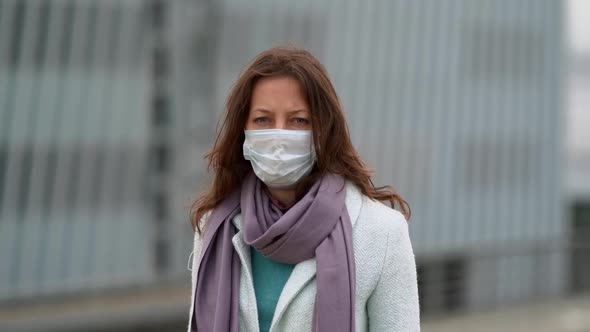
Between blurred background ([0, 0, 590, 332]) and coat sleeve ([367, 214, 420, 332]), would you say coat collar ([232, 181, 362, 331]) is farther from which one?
blurred background ([0, 0, 590, 332])

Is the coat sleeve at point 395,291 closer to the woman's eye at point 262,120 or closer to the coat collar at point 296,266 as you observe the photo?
the coat collar at point 296,266

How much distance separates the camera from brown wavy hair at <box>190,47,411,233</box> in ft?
8.58

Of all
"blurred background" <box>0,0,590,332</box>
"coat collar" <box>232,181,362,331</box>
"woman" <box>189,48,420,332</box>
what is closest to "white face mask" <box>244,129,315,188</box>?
"woman" <box>189,48,420,332</box>

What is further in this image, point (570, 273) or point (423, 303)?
point (570, 273)

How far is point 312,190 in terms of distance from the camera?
2648 mm

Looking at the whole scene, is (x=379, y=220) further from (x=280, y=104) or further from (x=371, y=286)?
(x=280, y=104)

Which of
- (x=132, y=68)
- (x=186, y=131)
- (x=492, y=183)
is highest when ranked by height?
(x=132, y=68)

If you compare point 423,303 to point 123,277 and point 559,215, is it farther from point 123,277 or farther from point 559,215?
point 123,277

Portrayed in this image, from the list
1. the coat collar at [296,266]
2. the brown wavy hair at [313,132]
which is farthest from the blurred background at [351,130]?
the coat collar at [296,266]

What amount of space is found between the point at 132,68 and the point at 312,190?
12.8m

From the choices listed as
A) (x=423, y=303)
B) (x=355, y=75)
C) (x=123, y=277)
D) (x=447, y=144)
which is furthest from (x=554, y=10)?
(x=123, y=277)

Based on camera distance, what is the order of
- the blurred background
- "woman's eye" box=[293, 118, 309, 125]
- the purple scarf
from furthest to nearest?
the blurred background, "woman's eye" box=[293, 118, 309, 125], the purple scarf

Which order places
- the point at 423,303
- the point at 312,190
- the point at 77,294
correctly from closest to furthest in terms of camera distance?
the point at 312,190, the point at 77,294, the point at 423,303

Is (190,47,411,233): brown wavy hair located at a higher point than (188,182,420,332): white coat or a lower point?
higher
